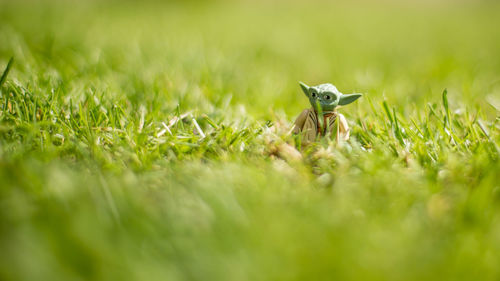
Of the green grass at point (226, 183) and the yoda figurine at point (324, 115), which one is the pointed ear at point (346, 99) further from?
the green grass at point (226, 183)

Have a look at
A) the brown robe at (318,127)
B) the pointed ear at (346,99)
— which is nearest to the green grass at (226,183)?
the brown robe at (318,127)

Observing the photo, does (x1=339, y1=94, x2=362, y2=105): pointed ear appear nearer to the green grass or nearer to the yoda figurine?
the yoda figurine

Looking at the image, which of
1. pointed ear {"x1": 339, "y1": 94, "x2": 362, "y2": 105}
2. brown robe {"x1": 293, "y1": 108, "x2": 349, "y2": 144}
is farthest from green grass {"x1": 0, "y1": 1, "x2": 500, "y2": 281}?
pointed ear {"x1": 339, "y1": 94, "x2": 362, "y2": 105}

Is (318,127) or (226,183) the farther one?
(318,127)

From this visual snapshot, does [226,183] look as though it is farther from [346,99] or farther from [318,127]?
[346,99]

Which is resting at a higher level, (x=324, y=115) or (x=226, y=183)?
(x=324, y=115)

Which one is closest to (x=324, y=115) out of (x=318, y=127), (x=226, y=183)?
(x=318, y=127)

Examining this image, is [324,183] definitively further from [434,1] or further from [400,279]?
[434,1]
